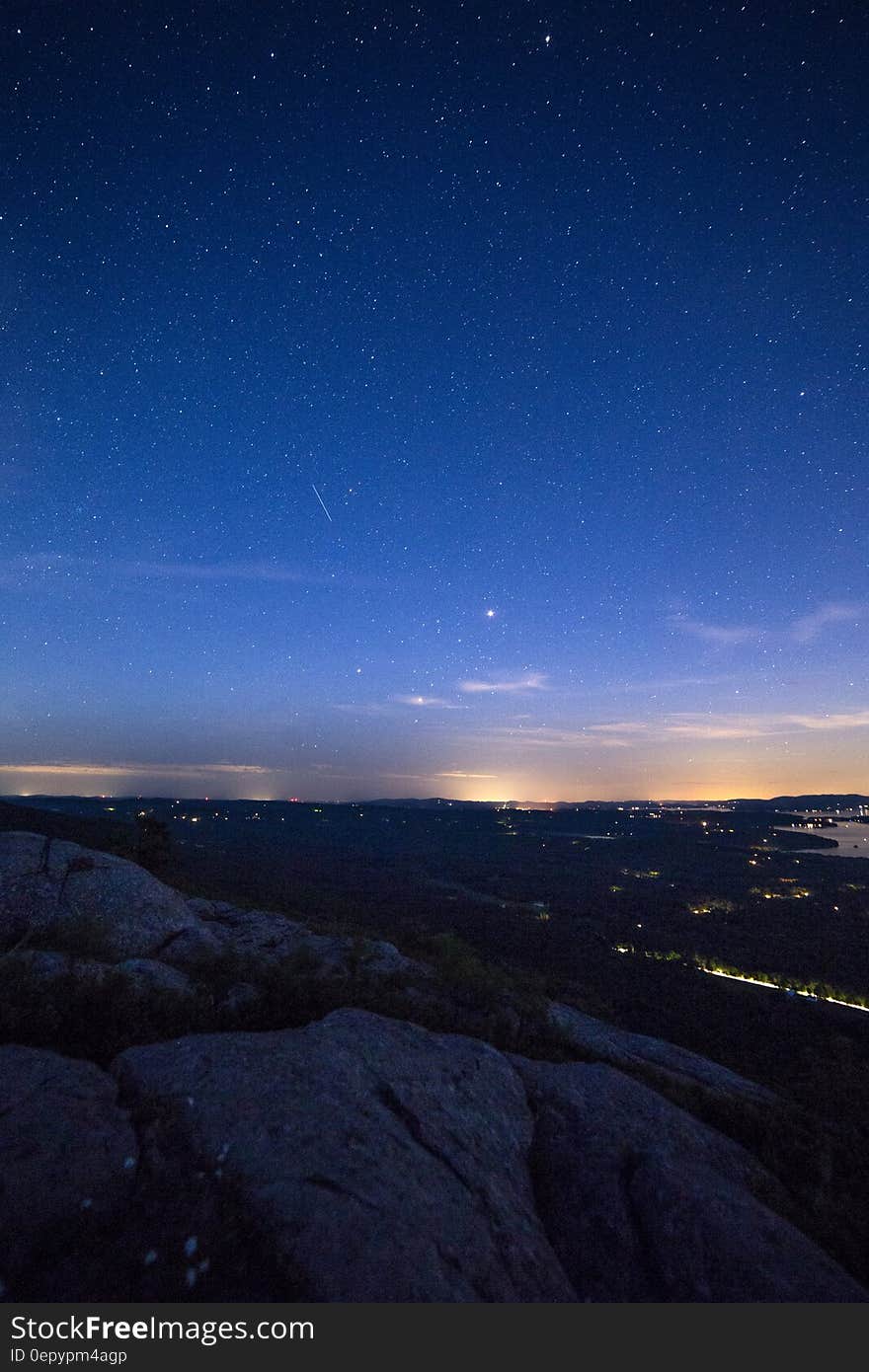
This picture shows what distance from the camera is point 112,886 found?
2019cm

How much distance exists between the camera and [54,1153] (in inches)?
205

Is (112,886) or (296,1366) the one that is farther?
(112,886)

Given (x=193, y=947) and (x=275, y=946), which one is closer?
(x=193, y=947)

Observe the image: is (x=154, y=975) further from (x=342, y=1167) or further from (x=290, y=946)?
(x=290, y=946)

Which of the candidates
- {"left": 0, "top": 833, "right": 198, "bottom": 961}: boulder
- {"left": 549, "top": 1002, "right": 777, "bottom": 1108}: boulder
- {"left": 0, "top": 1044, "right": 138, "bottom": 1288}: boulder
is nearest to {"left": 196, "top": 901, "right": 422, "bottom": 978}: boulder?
{"left": 0, "top": 833, "right": 198, "bottom": 961}: boulder

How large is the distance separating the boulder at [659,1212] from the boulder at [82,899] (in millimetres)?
13899

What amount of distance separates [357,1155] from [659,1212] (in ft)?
14.1

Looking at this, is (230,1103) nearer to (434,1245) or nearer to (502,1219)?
(434,1245)

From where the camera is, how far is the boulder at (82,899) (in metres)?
17.1

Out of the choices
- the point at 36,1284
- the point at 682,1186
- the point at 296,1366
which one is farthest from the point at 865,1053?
the point at 36,1284

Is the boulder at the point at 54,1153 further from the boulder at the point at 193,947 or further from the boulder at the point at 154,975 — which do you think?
the boulder at the point at 193,947

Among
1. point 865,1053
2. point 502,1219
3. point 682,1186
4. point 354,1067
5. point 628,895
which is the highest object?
point 354,1067

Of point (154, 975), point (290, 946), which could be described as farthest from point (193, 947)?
point (154, 975)

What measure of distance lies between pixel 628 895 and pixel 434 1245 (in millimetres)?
67182
